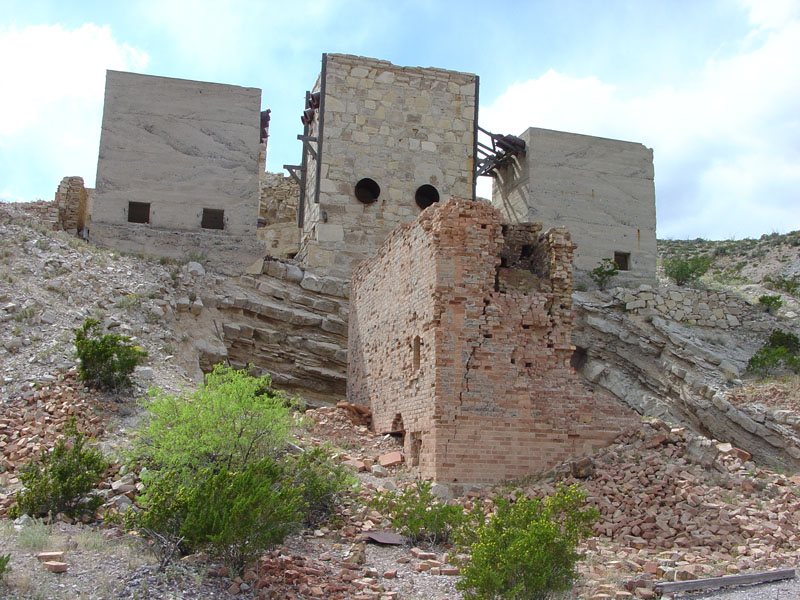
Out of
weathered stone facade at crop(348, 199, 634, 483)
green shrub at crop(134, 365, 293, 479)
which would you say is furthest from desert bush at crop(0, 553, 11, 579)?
weathered stone facade at crop(348, 199, 634, 483)

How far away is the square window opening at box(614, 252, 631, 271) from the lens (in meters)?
20.2

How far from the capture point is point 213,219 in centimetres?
1803

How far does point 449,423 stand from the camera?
9648 millimetres

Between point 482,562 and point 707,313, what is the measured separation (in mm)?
14440

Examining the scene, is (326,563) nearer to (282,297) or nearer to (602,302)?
(282,297)

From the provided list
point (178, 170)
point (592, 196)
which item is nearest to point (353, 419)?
point (178, 170)

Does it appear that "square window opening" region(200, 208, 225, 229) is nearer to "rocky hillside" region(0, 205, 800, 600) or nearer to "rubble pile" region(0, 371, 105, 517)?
"rocky hillside" region(0, 205, 800, 600)

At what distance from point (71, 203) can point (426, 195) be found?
9.11 metres

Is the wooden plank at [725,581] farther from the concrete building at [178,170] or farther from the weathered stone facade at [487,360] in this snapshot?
the concrete building at [178,170]

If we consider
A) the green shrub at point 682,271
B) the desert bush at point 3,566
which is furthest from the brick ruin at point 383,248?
the desert bush at point 3,566

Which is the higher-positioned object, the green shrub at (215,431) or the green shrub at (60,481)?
the green shrub at (215,431)

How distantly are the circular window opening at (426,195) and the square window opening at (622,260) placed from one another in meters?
5.26

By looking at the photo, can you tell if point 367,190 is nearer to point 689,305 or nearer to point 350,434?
point 350,434

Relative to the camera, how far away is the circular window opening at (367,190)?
1820cm
